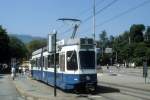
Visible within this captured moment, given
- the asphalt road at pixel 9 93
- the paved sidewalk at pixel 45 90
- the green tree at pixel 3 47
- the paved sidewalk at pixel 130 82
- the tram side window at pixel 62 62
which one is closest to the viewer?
the paved sidewalk at pixel 45 90

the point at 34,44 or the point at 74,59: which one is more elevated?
the point at 34,44

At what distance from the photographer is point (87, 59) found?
2675 cm

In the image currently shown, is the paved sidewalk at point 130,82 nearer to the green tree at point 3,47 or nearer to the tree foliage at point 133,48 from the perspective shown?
the green tree at point 3,47

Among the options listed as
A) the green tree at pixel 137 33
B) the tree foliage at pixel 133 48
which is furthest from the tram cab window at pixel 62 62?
the green tree at pixel 137 33

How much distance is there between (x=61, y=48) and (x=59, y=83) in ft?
7.64

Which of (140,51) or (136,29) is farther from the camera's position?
(136,29)

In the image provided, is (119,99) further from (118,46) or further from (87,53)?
(118,46)

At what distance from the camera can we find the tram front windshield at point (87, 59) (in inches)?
1048

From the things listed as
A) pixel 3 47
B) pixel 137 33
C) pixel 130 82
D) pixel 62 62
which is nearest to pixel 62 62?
pixel 62 62

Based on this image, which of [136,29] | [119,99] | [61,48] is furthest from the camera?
[136,29]

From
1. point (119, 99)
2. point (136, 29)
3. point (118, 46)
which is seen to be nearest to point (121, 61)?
point (118, 46)

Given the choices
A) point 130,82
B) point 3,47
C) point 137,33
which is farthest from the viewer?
point 137,33

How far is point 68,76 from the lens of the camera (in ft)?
87.4

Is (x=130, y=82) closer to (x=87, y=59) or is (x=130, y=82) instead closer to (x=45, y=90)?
(x=45, y=90)
